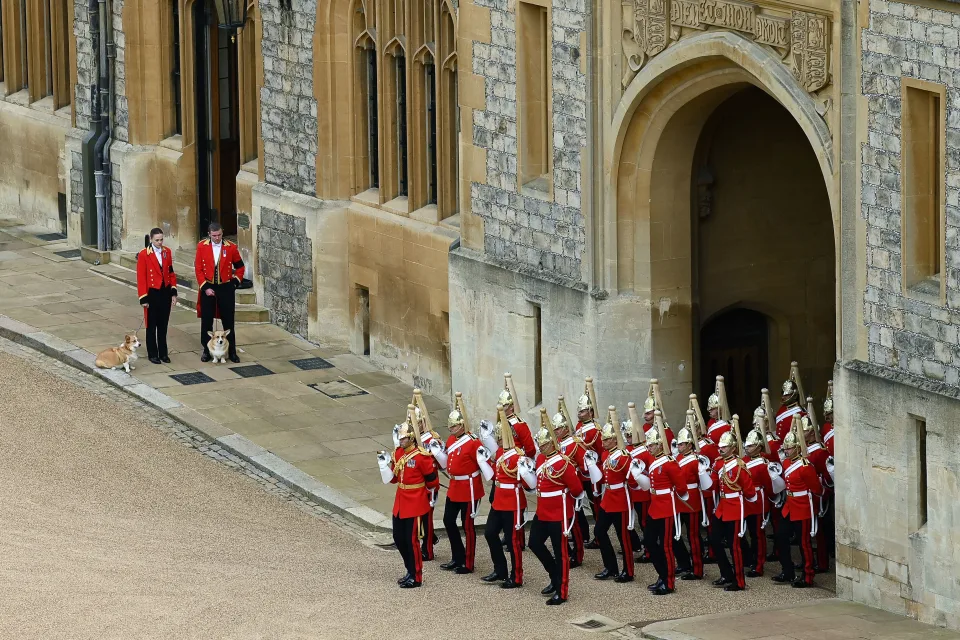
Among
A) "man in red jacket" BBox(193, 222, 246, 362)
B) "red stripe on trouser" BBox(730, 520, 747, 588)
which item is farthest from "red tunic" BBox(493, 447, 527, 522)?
"man in red jacket" BBox(193, 222, 246, 362)

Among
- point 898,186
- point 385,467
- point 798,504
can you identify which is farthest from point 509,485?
point 898,186

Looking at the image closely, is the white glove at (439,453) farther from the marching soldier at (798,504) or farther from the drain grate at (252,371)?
the drain grate at (252,371)

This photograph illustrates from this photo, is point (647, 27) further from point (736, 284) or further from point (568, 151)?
point (736, 284)

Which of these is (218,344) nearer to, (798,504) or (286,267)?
(286,267)

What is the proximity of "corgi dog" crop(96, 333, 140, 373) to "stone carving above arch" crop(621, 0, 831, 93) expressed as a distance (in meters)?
6.74

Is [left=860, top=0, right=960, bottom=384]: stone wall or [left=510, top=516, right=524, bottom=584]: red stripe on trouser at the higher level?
[left=860, top=0, right=960, bottom=384]: stone wall

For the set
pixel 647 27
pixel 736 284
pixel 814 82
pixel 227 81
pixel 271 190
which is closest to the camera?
pixel 814 82

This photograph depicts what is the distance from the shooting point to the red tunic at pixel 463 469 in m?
17.7

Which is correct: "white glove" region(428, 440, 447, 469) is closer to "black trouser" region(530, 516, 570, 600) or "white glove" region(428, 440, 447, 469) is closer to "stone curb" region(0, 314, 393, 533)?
"black trouser" region(530, 516, 570, 600)

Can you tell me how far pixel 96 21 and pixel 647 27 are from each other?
36.1 ft

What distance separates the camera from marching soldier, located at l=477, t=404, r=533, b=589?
17.3m

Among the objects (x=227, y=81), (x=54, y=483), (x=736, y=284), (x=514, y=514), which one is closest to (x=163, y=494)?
(x=54, y=483)

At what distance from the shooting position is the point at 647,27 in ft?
60.8

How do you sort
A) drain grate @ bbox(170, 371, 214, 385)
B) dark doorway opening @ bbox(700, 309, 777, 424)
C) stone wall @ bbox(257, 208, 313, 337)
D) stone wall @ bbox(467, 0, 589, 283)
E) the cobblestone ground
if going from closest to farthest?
the cobblestone ground < stone wall @ bbox(467, 0, 589, 283) < dark doorway opening @ bbox(700, 309, 777, 424) < drain grate @ bbox(170, 371, 214, 385) < stone wall @ bbox(257, 208, 313, 337)
